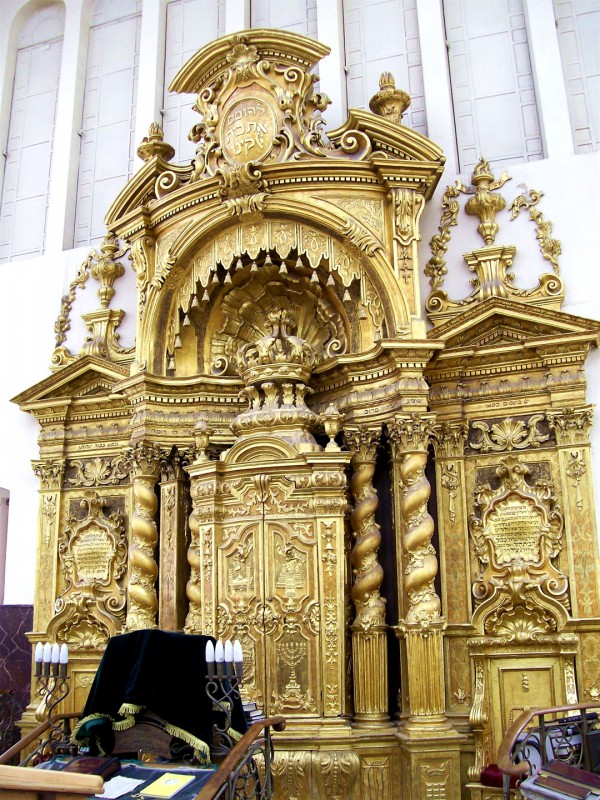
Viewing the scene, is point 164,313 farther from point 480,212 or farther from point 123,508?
point 480,212

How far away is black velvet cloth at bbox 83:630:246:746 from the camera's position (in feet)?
17.3

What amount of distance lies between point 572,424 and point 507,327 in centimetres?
112

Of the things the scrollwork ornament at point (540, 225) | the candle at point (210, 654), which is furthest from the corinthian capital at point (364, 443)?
the candle at point (210, 654)

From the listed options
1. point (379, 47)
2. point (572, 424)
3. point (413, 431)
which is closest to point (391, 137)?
point (379, 47)

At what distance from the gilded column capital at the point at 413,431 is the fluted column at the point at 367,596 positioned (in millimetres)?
319

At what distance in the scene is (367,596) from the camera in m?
7.57

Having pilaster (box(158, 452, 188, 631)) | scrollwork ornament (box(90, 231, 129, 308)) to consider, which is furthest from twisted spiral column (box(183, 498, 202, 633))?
scrollwork ornament (box(90, 231, 129, 308))

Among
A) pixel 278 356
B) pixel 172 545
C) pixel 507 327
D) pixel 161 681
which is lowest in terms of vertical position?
pixel 161 681

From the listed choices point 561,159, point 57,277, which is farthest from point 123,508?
point 561,159

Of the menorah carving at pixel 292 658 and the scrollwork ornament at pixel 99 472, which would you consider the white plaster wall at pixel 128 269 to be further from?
the menorah carving at pixel 292 658

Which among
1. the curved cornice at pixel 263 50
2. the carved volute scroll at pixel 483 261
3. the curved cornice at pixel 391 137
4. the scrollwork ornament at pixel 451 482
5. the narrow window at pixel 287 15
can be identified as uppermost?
the narrow window at pixel 287 15

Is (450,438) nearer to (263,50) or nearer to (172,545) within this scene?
(172,545)

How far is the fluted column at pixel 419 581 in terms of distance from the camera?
7.09 meters

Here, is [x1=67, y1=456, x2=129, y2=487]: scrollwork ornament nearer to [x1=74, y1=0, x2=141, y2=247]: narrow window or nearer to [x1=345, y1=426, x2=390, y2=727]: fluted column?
[x1=345, y1=426, x2=390, y2=727]: fluted column
